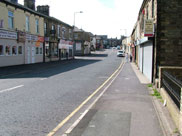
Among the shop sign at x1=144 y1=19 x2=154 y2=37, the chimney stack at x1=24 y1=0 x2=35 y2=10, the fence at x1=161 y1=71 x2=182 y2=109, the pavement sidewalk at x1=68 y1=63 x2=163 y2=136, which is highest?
the chimney stack at x1=24 y1=0 x2=35 y2=10

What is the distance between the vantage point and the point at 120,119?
698 centimetres

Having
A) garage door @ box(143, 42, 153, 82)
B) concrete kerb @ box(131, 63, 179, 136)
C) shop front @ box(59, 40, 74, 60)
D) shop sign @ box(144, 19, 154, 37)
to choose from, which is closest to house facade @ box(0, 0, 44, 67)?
shop front @ box(59, 40, 74, 60)

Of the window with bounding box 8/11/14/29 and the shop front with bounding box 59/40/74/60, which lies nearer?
the window with bounding box 8/11/14/29

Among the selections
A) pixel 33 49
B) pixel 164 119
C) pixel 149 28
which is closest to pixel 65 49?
pixel 33 49

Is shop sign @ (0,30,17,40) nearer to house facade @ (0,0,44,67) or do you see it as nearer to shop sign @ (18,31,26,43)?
house facade @ (0,0,44,67)

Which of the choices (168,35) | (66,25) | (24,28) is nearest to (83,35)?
(66,25)

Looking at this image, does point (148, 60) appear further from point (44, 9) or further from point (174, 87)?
point (44, 9)

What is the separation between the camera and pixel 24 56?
101ft

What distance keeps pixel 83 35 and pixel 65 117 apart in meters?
73.8

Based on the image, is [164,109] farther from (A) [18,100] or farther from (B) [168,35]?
(B) [168,35]

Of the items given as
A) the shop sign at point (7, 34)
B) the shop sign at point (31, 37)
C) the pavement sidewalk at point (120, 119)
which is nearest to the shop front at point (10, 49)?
the shop sign at point (7, 34)

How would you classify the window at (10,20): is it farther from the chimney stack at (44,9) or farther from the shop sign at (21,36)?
the chimney stack at (44,9)

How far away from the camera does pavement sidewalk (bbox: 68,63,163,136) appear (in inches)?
232

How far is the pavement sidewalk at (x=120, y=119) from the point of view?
5895mm
